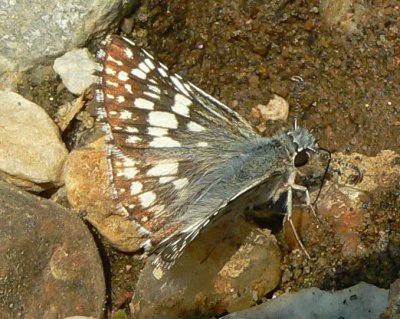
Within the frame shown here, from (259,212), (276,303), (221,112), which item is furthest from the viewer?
(259,212)

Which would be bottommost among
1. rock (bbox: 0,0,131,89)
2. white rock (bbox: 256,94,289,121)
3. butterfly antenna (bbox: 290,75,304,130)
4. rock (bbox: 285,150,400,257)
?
rock (bbox: 285,150,400,257)

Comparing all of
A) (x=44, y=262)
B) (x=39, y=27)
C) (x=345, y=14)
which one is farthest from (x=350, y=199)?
(x=39, y=27)

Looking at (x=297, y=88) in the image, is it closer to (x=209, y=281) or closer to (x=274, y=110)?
(x=274, y=110)

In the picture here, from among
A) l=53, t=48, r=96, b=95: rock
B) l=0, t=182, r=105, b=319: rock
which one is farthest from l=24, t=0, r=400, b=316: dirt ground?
l=0, t=182, r=105, b=319: rock

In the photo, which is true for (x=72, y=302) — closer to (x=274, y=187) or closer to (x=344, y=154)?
(x=274, y=187)

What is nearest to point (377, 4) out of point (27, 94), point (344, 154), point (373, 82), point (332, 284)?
point (373, 82)

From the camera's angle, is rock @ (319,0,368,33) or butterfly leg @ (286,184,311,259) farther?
rock @ (319,0,368,33)

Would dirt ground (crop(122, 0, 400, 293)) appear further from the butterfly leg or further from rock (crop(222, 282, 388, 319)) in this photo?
rock (crop(222, 282, 388, 319))

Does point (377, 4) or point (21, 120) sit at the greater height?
point (21, 120)
